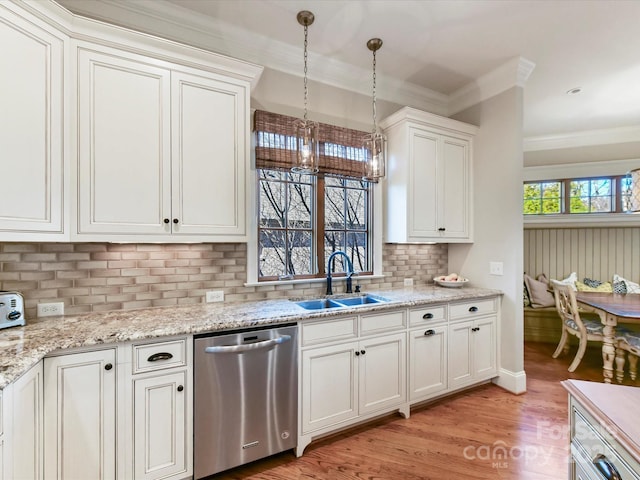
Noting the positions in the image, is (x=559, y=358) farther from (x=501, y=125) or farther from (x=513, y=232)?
(x=501, y=125)

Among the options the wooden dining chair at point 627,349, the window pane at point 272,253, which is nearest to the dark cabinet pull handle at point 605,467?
the window pane at point 272,253

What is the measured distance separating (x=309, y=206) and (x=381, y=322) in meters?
1.23

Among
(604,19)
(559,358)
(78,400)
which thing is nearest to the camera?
(78,400)

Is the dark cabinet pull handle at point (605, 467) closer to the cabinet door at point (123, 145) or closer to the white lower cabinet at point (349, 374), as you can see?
the white lower cabinet at point (349, 374)

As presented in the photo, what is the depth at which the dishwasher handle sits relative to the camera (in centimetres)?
177

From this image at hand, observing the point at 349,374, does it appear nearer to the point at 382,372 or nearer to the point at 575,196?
the point at 382,372

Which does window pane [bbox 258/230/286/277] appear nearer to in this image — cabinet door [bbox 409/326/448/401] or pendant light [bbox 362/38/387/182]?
pendant light [bbox 362/38/387/182]

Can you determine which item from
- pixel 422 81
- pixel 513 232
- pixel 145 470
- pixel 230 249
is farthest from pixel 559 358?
pixel 145 470

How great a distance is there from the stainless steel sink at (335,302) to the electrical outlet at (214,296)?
1.98ft

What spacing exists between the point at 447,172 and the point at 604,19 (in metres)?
1.51

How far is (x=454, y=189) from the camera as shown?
3.18 m

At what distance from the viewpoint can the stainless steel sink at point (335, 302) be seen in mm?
2555

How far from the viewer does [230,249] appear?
7.88 ft

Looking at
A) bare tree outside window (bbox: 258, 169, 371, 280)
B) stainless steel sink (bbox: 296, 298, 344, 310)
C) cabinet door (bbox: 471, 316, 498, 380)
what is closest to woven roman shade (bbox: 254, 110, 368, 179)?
bare tree outside window (bbox: 258, 169, 371, 280)
